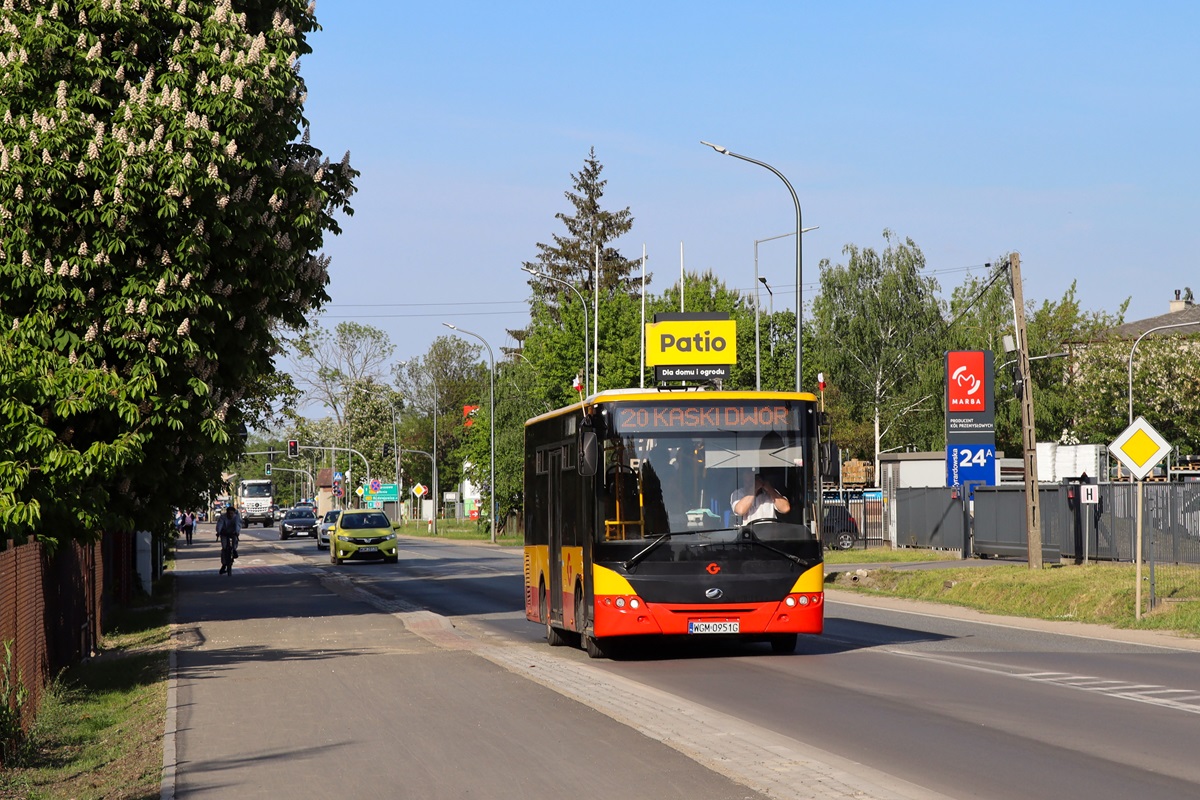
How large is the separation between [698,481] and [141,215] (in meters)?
8.09

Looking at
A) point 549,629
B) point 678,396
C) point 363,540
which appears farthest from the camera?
point 363,540

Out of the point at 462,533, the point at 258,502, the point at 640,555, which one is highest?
the point at 640,555

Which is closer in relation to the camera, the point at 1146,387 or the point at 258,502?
the point at 1146,387

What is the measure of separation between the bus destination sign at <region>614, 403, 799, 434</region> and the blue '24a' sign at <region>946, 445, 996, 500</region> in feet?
80.3

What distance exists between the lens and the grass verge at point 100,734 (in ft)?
32.4

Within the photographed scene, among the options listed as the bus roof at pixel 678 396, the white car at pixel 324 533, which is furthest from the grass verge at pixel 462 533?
the bus roof at pixel 678 396

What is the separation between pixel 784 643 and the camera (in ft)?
59.4

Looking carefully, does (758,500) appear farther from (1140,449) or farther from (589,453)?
(1140,449)

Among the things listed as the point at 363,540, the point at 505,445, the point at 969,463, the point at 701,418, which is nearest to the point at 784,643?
the point at 701,418

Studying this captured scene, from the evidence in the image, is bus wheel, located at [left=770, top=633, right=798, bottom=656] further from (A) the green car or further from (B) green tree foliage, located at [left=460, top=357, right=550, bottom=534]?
(B) green tree foliage, located at [left=460, top=357, right=550, bottom=534]

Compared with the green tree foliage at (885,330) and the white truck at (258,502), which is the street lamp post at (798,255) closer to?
the green tree foliage at (885,330)

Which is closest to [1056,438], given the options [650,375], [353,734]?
[650,375]

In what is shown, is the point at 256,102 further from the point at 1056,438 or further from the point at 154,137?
the point at 1056,438

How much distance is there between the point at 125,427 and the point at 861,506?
36420mm
